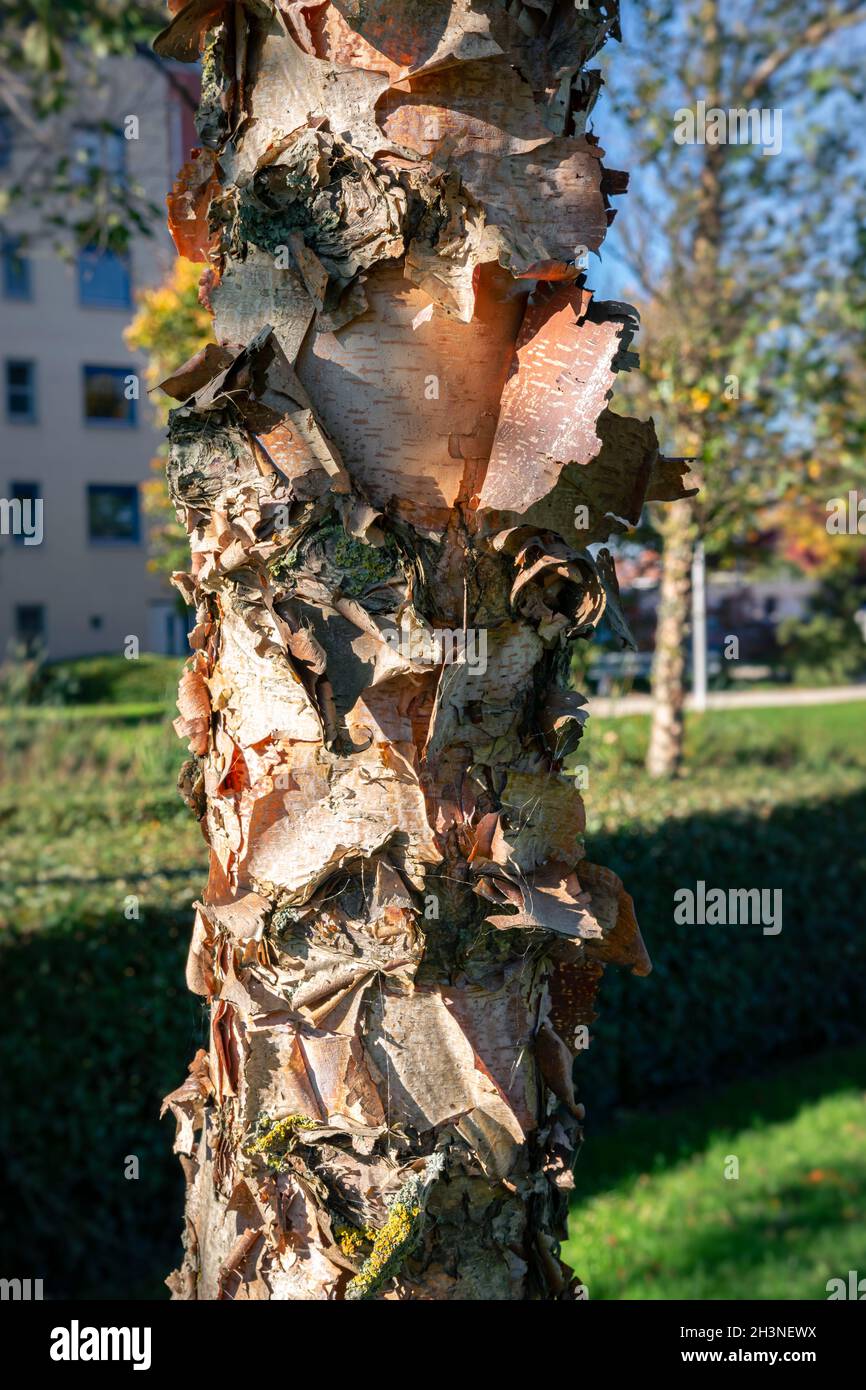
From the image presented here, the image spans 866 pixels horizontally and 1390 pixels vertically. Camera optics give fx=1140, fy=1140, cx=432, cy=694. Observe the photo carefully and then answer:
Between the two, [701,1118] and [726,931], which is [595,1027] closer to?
[701,1118]

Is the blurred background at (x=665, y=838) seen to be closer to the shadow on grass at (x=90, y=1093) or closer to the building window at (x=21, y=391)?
the shadow on grass at (x=90, y=1093)

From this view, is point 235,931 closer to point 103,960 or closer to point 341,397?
point 341,397

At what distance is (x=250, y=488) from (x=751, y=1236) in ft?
13.1

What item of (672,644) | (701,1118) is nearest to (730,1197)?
(701,1118)

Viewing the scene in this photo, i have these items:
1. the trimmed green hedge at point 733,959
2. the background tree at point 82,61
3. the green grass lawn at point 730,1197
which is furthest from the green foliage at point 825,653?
the background tree at point 82,61

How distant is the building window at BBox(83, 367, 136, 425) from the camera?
2356 centimetres

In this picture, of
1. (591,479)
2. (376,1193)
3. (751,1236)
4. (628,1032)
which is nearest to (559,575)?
(591,479)

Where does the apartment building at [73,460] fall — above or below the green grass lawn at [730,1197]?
above

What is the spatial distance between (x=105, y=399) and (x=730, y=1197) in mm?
22432

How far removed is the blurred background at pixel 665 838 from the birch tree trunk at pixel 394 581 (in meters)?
0.91

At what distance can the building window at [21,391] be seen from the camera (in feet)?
76.2

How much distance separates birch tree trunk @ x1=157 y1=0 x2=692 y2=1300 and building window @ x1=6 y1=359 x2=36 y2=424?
2387cm

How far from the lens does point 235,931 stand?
1332 millimetres

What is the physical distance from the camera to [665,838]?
542cm
